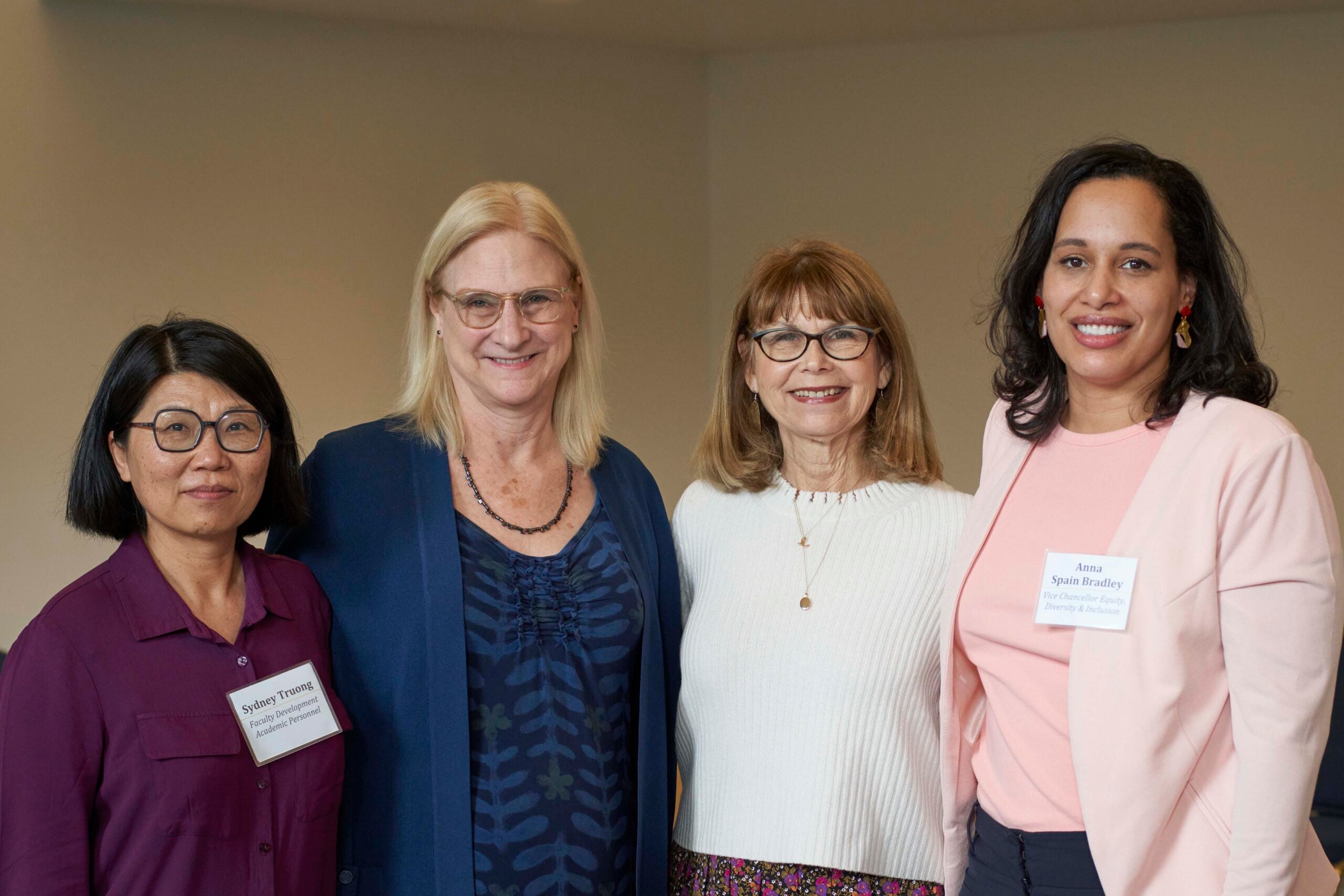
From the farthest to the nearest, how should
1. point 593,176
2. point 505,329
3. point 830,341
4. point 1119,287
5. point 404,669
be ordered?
point 593,176 < point 830,341 < point 505,329 < point 404,669 < point 1119,287

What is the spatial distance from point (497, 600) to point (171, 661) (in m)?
0.58

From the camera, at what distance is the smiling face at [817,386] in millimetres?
2295

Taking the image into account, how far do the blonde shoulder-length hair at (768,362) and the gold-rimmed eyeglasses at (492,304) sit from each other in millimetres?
436

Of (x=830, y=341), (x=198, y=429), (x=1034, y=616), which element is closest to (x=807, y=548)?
(x=830, y=341)

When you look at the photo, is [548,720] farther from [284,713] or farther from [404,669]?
[284,713]

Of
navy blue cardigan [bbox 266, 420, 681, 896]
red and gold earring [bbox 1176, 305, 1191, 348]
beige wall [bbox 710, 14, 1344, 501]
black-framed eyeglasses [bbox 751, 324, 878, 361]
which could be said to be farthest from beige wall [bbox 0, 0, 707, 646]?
red and gold earring [bbox 1176, 305, 1191, 348]

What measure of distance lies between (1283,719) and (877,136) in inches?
192

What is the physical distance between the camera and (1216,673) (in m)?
1.66

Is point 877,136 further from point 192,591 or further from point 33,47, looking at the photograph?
point 192,591

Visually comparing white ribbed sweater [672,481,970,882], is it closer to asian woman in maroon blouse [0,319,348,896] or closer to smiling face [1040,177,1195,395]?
smiling face [1040,177,1195,395]

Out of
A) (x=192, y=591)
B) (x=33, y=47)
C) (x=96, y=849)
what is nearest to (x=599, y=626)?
(x=192, y=591)

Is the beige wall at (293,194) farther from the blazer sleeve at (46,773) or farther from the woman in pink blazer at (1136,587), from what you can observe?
the woman in pink blazer at (1136,587)

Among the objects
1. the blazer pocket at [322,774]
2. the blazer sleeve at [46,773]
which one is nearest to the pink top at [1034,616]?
the blazer pocket at [322,774]

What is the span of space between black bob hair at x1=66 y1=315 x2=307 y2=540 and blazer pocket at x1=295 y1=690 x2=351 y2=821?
45cm
